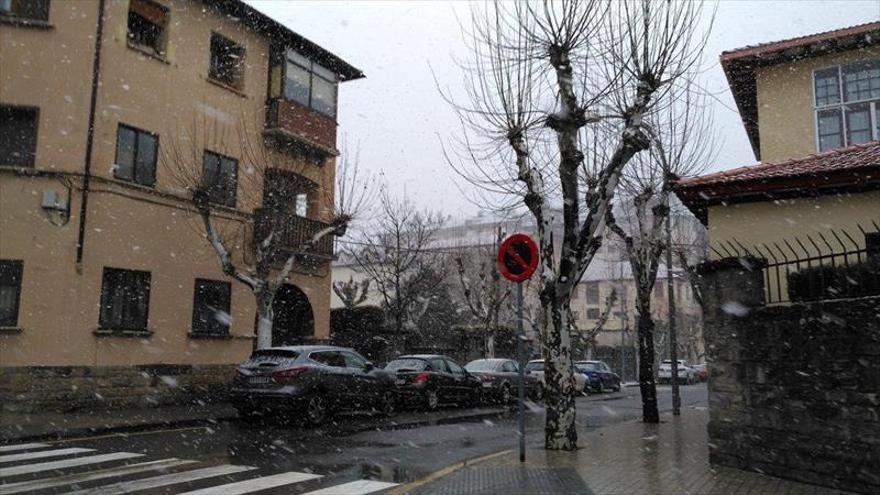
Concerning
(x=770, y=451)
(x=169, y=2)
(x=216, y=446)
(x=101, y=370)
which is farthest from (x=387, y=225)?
(x=770, y=451)

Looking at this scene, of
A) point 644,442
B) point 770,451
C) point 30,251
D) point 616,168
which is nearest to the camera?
point 770,451

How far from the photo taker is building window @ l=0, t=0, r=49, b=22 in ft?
51.7

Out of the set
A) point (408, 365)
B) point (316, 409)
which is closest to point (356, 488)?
point (316, 409)

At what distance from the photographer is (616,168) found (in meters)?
10.3

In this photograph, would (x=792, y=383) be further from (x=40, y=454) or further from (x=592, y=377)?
(x=592, y=377)

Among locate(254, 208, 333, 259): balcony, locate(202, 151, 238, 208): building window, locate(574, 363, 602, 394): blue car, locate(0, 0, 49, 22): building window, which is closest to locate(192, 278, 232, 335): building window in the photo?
locate(254, 208, 333, 259): balcony

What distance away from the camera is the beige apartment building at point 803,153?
400 inches

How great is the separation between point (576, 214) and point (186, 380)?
1159cm

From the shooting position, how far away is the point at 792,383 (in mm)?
8055

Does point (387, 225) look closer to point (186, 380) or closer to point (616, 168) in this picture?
point (186, 380)

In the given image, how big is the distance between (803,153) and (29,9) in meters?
17.9

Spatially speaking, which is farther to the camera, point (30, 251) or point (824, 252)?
point (30, 251)

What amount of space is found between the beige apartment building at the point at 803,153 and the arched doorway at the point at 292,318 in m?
13.5

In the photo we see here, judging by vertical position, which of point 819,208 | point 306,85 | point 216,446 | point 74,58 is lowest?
point 216,446
